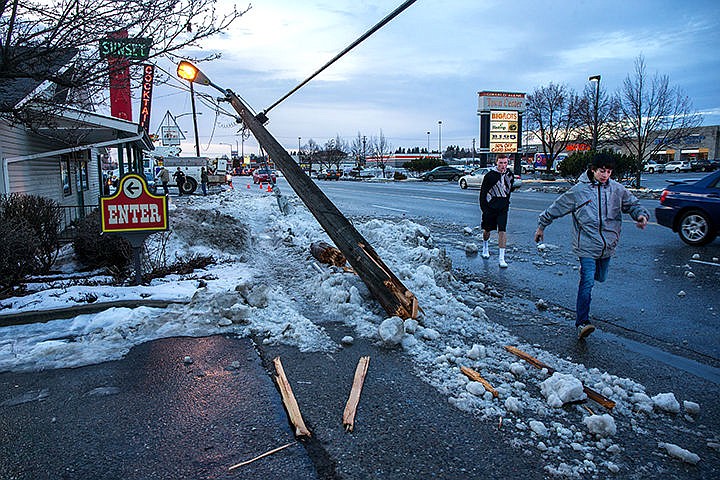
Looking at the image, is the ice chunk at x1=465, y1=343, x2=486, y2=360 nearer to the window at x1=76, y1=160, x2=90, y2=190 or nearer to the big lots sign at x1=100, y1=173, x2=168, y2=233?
the big lots sign at x1=100, y1=173, x2=168, y2=233

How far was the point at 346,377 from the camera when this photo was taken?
13.6ft

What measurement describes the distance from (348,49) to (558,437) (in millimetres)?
4320

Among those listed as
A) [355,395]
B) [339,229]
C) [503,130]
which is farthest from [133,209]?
[503,130]

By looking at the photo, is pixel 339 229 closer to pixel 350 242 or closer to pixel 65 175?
pixel 350 242

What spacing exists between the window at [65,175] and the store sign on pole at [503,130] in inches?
1375

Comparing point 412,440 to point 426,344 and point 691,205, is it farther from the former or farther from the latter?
point 691,205

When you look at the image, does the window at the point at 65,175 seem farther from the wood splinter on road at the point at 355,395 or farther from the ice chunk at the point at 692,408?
the ice chunk at the point at 692,408

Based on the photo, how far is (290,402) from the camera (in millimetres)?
3691

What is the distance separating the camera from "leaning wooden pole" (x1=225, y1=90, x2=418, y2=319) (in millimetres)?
5418

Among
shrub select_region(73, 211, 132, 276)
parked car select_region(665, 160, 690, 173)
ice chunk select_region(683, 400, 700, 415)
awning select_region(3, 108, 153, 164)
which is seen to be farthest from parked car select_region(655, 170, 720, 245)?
parked car select_region(665, 160, 690, 173)

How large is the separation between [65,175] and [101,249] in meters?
10.8

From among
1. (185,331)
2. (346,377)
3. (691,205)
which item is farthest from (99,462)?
(691,205)

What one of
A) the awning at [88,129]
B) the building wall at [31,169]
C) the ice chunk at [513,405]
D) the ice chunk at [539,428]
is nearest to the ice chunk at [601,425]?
the ice chunk at [539,428]

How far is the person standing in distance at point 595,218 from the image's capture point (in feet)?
16.8
